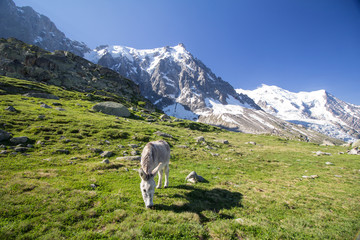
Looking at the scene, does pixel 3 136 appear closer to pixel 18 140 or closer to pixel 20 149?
pixel 18 140

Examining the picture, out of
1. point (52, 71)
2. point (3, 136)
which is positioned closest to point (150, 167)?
point (3, 136)

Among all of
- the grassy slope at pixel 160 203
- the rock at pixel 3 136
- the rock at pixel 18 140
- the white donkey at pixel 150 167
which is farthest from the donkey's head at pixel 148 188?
the rock at pixel 3 136

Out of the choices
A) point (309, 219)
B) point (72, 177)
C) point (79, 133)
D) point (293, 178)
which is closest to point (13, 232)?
point (72, 177)

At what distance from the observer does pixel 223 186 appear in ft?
43.3

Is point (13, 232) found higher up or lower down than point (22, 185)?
higher up

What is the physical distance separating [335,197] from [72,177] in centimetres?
2116

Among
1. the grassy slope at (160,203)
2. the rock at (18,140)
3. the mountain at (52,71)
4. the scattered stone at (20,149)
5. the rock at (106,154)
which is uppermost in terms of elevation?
the mountain at (52,71)

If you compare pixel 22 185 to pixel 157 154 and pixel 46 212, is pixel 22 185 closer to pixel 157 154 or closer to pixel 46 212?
pixel 46 212

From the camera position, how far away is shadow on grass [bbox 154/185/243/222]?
8.70m

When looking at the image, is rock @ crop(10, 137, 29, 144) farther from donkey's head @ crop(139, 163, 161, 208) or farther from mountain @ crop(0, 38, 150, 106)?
mountain @ crop(0, 38, 150, 106)

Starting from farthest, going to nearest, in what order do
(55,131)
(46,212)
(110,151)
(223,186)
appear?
1. (55,131)
2. (110,151)
3. (223,186)
4. (46,212)

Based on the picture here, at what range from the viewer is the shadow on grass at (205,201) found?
8.70 metres

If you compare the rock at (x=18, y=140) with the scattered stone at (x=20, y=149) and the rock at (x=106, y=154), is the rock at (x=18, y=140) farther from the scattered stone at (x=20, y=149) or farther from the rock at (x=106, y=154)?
the rock at (x=106, y=154)

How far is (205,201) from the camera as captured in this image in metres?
10.0
